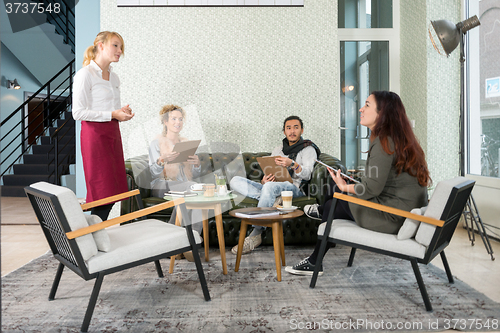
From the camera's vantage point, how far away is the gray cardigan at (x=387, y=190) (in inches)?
81.7

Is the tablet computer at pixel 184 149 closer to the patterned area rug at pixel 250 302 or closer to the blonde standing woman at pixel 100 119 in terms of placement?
the blonde standing woman at pixel 100 119

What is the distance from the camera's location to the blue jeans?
3.02 m

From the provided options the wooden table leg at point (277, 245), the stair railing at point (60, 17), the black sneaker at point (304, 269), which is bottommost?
the black sneaker at point (304, 269)

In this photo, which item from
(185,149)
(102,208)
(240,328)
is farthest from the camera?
(185,149)

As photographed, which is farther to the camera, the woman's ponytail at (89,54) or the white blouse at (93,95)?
the woman's ponytail at (89,54)

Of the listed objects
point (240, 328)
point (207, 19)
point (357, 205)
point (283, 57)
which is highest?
point (207, 19)

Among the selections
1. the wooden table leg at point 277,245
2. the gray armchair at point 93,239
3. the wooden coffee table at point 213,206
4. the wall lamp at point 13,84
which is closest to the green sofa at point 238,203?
the wooden coffee table at point 213,206

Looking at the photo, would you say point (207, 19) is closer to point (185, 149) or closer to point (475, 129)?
point (185, 149)

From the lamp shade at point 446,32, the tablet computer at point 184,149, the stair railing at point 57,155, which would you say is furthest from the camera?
the stair railing at point 57,155

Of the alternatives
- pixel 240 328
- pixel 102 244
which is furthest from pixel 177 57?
pixel 240 328

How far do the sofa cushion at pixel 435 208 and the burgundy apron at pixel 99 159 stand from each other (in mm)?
2009

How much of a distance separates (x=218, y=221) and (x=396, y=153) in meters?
1.28

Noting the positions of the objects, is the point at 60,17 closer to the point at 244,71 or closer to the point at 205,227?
the point at 244,71

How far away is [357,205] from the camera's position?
86.3 inches
